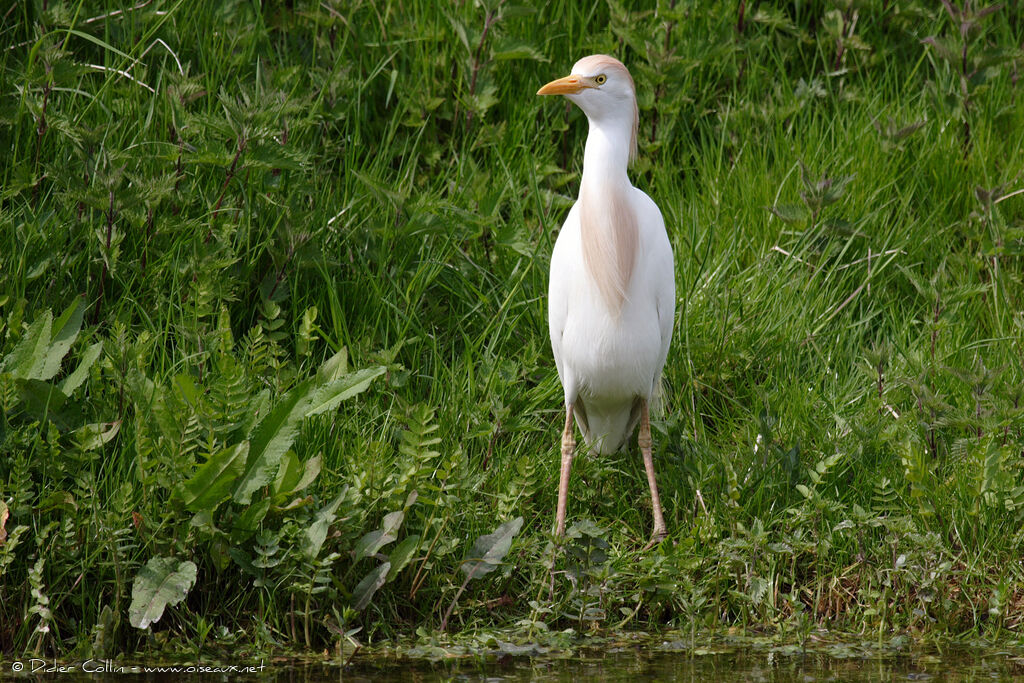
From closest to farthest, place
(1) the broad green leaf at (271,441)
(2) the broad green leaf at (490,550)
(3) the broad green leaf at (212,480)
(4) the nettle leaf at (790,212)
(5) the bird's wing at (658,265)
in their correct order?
(3) the broad green leaf at (212,480) → (1) the broad green leaf at (271,441) → (2) the broad green leaf at (490,550) → (5) the bird's wing at (658,265) → (4) the nettle leaf at (790,212)

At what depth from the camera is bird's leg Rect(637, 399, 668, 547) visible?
372 centimetres

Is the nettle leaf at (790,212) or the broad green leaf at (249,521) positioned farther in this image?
the nettle leaf at (790,212)

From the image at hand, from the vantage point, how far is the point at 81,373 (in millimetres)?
3492

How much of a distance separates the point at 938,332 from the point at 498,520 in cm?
198

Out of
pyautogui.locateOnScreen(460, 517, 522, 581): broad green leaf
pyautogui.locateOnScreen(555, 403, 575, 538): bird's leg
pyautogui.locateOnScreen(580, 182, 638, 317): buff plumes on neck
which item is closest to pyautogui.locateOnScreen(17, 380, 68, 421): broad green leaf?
pyautogui.locateOnScreen(460, 517, 522, 581): broad green leaf

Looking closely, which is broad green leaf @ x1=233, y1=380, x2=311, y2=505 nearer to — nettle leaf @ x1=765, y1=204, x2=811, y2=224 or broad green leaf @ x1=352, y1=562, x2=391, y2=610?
broad green leaf @ x1=352, y1=562, x2=391, y2=610

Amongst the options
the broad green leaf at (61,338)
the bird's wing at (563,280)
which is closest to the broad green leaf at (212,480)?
the broad green leaf at (61,338)

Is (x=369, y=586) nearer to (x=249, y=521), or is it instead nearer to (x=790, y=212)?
(x=249, y=521)

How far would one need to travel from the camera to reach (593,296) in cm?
372

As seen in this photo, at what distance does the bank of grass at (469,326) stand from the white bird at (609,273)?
0.29 meters

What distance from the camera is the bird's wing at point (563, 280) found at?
381cm

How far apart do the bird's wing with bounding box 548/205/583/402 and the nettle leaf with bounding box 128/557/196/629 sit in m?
1.41

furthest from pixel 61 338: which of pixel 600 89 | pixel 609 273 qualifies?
pixel 600 89

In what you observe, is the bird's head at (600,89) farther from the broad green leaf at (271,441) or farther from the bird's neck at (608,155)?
the broad green leaf at (271,441)
